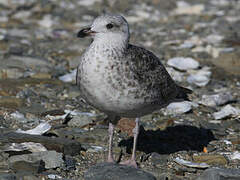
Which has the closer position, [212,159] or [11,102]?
[212,159]

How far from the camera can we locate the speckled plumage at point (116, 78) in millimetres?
5352

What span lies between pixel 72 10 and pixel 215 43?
4.44 meters

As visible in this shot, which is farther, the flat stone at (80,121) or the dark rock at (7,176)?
the flat stone at (80,121)

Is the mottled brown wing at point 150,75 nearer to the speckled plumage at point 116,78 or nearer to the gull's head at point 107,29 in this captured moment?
the speckled plumage at point 116,78

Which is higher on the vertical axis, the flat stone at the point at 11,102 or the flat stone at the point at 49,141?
the flat stone at the point at 11,102

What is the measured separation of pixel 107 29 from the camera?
18.4ft

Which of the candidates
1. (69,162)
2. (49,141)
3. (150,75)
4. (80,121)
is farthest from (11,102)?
(150,75)

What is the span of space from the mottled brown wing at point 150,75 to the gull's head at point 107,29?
0.23 meters

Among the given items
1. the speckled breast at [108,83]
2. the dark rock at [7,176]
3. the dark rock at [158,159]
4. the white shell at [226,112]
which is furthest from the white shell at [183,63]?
the dark rock at [7,176]

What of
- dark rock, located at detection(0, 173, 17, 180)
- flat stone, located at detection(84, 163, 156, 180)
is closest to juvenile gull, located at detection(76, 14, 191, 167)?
flat stone, located at detection(84, 163, 156, 180)

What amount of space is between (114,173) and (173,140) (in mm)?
1962

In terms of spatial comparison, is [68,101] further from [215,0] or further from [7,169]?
[215,0]

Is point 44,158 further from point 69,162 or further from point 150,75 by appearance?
point 150,75

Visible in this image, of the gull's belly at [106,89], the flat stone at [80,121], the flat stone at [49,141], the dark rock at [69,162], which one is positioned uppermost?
the gull's belly at [106,89]
